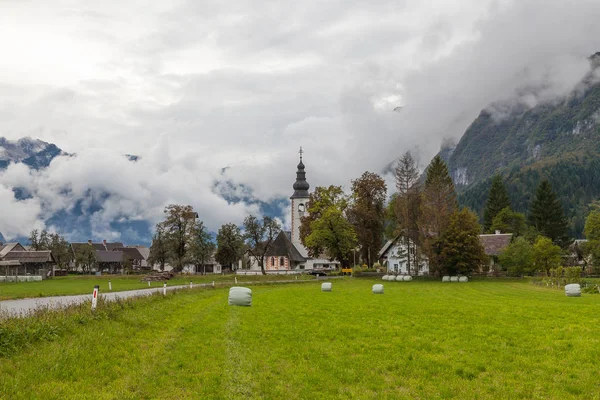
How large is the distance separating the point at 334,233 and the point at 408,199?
44.7 ft

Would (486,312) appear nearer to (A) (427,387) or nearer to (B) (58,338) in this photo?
(A) (427,387)

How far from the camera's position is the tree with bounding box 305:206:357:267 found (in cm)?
8194

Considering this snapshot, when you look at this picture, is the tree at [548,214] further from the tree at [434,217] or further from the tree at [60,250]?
the tree at [60,250]

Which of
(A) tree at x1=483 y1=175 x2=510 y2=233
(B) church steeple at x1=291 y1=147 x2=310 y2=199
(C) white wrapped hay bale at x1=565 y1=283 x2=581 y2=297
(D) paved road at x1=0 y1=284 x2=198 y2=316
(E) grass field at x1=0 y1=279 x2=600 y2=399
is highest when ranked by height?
(B) church steeple at x1=291 y1=147 x2=310 y2=199

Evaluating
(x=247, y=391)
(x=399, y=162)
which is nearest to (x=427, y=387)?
(x=247, y=391)

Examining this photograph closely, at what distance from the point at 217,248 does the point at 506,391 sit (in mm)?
107428

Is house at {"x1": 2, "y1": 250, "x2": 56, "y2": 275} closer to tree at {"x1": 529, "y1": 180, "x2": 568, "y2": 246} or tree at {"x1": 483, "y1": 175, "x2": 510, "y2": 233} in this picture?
tree at {"x1": 483, "y1": 175, "x2": 510, "y2": 233}

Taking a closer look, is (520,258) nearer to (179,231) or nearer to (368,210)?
(368,210)

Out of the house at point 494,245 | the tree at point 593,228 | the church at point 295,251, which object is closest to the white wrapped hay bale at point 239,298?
the house at point 494,245

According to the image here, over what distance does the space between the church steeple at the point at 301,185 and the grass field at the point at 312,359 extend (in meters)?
109

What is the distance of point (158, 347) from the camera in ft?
51.1

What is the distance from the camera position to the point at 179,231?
102875 millimetres

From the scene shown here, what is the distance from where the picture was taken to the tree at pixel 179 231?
102m

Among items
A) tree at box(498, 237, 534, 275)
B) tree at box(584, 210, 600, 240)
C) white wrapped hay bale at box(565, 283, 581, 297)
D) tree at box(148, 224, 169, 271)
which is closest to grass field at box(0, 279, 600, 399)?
white wrapped hay bale at box(565, 283, 581, 297)
